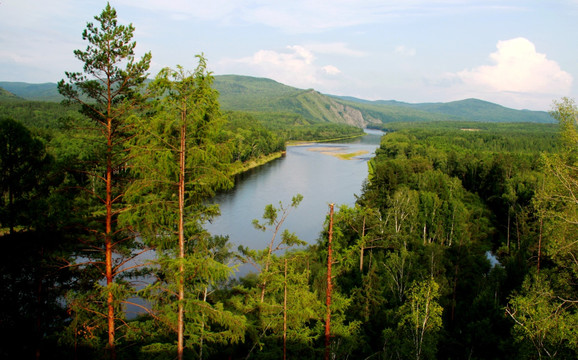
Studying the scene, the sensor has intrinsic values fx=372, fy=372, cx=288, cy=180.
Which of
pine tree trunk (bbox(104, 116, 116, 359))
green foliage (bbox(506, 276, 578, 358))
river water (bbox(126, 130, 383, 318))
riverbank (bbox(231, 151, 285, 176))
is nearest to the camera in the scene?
pine tree trunk (bbox(104, 116, 116, 359))

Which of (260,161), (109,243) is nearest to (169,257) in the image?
(109,243)

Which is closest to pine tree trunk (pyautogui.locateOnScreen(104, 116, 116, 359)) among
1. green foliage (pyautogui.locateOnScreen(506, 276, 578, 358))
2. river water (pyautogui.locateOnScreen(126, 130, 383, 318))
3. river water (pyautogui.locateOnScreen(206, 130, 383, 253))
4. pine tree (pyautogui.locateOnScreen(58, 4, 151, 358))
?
pine tree (pyautogui.locateOnScreen(58, 4, 151, 358))

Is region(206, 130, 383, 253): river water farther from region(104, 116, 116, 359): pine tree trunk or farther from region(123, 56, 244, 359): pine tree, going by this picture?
region(104, 116, 116, 359): pine tree trunk

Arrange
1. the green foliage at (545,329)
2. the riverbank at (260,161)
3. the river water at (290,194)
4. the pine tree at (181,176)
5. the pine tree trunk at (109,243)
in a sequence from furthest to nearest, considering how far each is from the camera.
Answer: the riverbank at (260,161), the river water at (290,194), the green foliage at (545,329), the pine tree trunk at (109,243), the pine tree at (181,176)

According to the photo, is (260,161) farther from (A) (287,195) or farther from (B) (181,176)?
(B) (181,176)

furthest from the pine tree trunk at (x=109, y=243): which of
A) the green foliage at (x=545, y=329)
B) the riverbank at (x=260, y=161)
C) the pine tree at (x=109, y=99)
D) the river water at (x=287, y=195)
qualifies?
the riverbank at (x=260, y=161)

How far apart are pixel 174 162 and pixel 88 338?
11.6 ft

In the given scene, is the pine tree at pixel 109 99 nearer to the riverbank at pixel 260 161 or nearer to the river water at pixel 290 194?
the river water at pixel 290 194

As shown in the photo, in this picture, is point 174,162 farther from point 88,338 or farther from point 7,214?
point 7,214

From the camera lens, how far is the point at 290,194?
44656 millimetres

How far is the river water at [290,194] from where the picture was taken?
1212 inches

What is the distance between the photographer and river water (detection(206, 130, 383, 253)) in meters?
30.8

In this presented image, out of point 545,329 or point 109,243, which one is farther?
point 545,329

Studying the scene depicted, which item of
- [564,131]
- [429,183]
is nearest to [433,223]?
[429,183]
